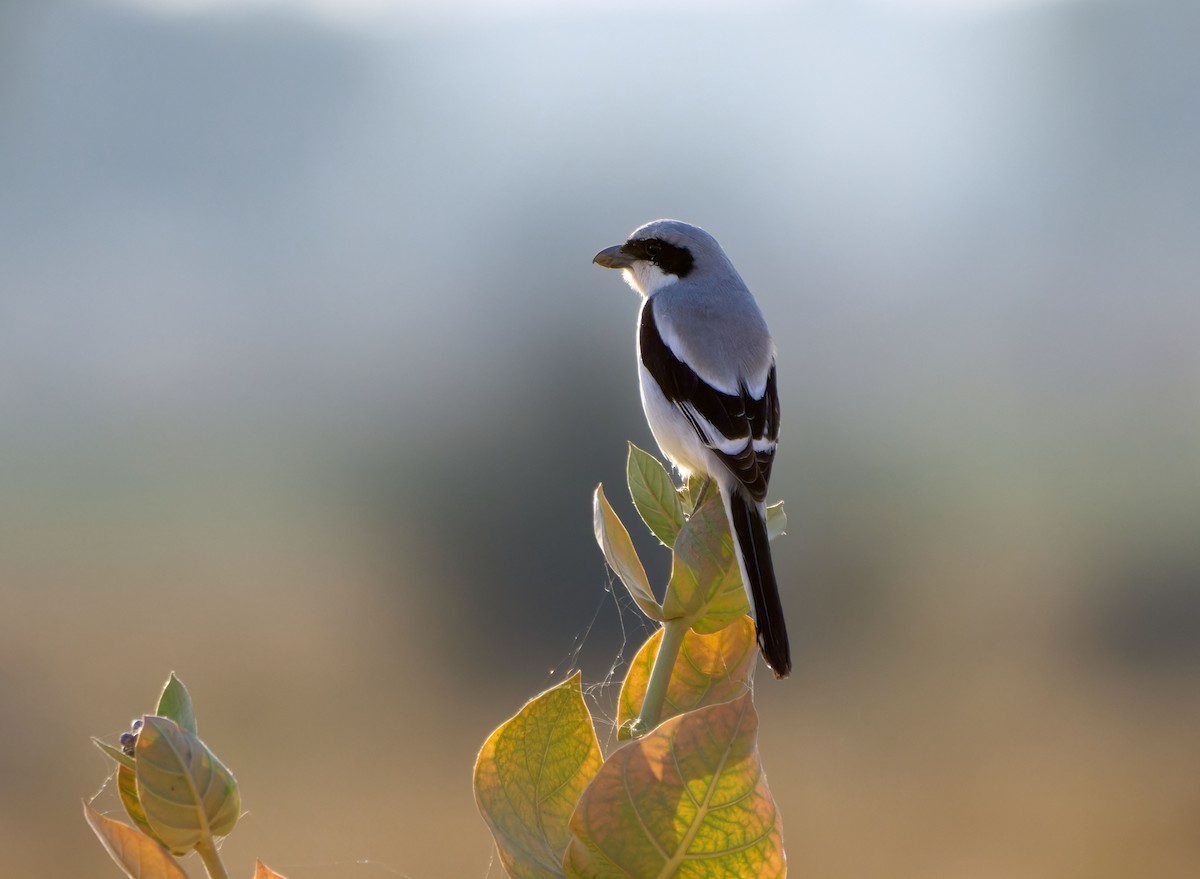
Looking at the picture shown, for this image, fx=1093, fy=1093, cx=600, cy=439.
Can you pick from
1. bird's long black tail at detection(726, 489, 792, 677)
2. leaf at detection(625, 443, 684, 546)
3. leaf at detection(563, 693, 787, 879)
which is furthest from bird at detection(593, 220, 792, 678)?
leaf at detection(563, 693, 787, 879)

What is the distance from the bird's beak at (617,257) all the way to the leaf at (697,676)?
6.35 feet

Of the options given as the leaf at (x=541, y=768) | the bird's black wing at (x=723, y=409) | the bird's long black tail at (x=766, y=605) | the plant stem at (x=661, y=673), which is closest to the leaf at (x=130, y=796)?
the leaf at (x=541, y=768)

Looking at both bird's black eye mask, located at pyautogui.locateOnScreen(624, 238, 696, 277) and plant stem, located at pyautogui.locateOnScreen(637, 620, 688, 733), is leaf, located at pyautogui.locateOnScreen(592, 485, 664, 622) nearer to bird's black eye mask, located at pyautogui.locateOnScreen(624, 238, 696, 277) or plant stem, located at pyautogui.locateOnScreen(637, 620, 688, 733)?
plant stem, located at pyautogui.locateOnScreen(637, 620, 688, 733)

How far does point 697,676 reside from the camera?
0.83m

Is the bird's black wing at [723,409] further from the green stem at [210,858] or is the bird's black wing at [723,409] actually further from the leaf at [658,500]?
the green stem at [210,858]

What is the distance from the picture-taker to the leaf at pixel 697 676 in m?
0.82

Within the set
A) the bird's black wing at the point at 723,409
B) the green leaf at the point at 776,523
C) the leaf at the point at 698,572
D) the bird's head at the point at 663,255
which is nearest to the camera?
the leaf at the point at 698,572

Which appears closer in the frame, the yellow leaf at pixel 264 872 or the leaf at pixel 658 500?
the yellow leaf at pixel 264 872

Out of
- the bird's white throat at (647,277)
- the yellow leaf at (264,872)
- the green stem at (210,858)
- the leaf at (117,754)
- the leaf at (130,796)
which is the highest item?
the bird's white throat at (647,277)

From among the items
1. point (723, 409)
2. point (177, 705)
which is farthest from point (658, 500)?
point (723, 409)

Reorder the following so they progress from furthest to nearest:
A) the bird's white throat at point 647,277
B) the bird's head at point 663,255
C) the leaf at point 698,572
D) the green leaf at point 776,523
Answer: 1. the bird's white throat at point 647,277
2. the bird's head at point 663,255
3. the green leaf at point 776,523
4. the leaf at point 698,572

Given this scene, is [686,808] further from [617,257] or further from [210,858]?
[617,257]

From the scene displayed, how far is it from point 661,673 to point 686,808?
0.37ft

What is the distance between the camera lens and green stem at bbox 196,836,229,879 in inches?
25.0
